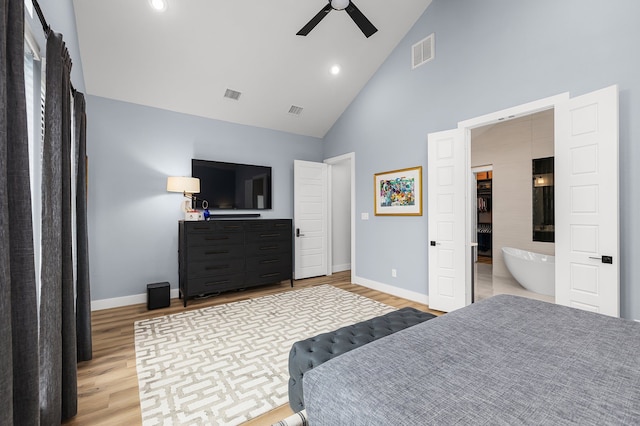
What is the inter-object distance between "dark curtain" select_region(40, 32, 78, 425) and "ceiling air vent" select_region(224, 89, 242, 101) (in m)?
2.45

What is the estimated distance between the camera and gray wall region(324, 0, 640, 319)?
7.52 feet

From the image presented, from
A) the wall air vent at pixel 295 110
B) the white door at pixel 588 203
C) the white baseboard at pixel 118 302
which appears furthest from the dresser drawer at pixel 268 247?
the white door at pixel 588 203

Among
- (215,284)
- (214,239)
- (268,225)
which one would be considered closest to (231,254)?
(214,239)

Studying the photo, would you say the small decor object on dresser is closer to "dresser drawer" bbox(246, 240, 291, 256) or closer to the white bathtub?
"dresser drawer" bbox(246, 240, 291, 256)

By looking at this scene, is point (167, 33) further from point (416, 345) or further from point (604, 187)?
point (604, 187)

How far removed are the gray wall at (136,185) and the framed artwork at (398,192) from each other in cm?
264

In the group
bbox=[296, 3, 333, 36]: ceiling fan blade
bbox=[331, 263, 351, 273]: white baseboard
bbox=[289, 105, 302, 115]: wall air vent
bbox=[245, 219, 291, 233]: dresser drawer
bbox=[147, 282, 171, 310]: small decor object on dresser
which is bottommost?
bbox=[331, 263, 351, 273]: white baseboard

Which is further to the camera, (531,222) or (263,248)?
(531,222)

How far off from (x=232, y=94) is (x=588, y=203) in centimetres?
437

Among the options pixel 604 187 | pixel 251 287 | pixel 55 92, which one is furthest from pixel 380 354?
pixel 251 287

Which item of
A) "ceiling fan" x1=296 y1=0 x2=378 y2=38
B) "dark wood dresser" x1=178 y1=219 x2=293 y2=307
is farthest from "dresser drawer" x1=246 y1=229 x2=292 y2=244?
"ceiling fan" x1=296 y1=0 x2=378 y2=38

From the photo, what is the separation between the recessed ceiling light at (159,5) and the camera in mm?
2859

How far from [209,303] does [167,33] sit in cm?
335

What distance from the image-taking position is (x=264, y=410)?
1775mm
